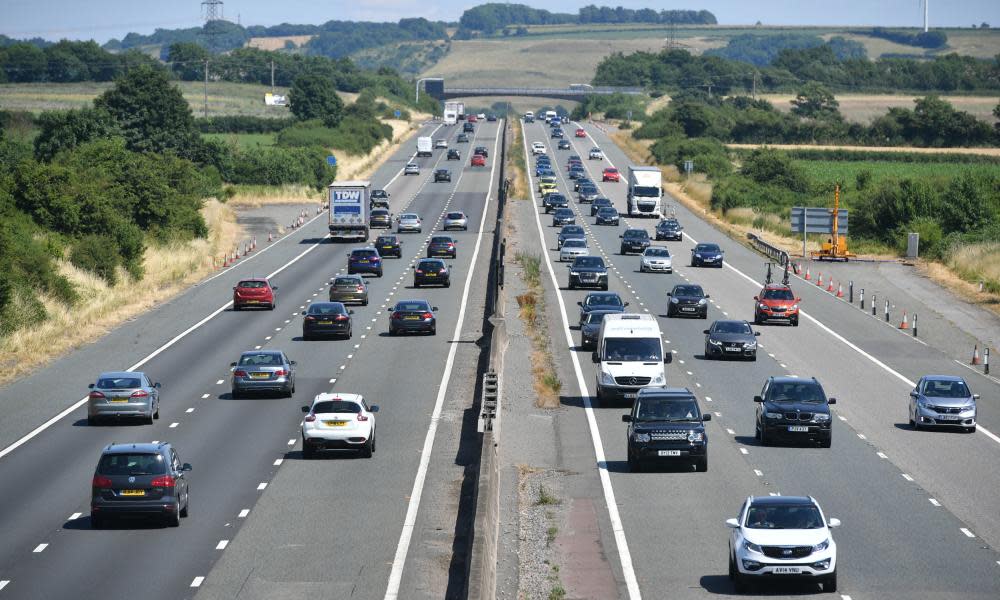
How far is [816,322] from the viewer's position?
62750 millimetres

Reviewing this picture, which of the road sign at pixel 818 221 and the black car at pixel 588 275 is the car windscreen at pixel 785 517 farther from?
the road sign at pixel 818 221

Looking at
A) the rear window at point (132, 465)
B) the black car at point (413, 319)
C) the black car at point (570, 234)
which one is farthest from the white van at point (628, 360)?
the black car at point (570, 234)

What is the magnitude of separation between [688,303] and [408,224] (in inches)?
1521

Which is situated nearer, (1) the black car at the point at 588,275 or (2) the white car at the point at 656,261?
(1) the black car at the point at 588,275

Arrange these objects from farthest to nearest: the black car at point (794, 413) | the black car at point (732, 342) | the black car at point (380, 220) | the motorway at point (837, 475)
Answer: the black car at point (380, 220) < the black car at point (732, 342) < the black car at point (794, 413) < the motorway at point (837, 475)

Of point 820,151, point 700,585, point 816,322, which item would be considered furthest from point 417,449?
point 820,151

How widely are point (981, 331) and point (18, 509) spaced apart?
43558 millimetres

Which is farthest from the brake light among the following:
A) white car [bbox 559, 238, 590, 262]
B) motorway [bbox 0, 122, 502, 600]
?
white car [bbox 559, 238, 590, 262]

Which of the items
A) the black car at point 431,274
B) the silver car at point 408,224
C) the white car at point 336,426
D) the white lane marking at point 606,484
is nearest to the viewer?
the white lane marking at point 606,484

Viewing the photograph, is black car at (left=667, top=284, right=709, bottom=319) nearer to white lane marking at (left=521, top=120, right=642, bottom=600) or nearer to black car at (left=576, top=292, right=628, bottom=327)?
white lane marking at (left=521, top=120, right=642, bottom=600)

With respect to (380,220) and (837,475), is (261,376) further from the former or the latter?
(380,220)

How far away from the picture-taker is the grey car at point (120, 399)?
39625 mm

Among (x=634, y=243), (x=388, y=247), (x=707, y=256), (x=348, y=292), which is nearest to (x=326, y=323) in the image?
(x=348, y=292)

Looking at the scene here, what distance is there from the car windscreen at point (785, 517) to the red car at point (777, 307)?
123 feet
